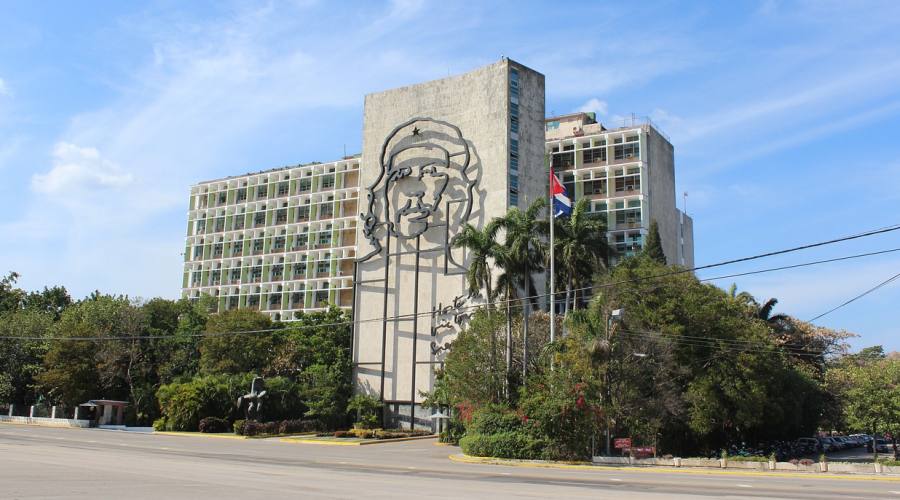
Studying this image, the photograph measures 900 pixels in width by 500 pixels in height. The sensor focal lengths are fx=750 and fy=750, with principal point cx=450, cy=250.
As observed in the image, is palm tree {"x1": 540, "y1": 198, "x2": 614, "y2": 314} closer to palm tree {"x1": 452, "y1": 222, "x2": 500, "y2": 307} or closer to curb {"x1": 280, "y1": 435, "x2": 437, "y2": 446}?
palm tree {"x1": 452, "y1": 222, "x2": 500, "y2": 307}

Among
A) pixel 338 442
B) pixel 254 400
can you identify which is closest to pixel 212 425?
pixel 254 400

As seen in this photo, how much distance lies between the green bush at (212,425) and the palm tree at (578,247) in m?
35.2

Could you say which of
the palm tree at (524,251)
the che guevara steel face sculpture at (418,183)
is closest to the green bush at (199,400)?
the che guevara steel face sculpture at (418,183)

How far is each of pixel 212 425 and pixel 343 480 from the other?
47.8m

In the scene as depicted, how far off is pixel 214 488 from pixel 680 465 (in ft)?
78.6

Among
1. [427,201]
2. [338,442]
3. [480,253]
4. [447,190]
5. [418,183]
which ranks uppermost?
[418,183]

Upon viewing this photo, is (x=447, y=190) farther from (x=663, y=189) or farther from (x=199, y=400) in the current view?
(x=199, y=400)

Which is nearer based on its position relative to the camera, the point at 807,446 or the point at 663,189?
the point at 807,446

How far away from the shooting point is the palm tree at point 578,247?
178ft

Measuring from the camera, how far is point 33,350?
83375 millimetres

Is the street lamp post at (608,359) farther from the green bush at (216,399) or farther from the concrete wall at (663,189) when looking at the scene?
the concrete wall at (663,189)

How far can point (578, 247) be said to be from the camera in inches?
2147

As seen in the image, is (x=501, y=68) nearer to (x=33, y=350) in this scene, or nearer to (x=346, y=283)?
(x=346, y=283)

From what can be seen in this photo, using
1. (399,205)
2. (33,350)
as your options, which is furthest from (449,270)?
(33,350)
